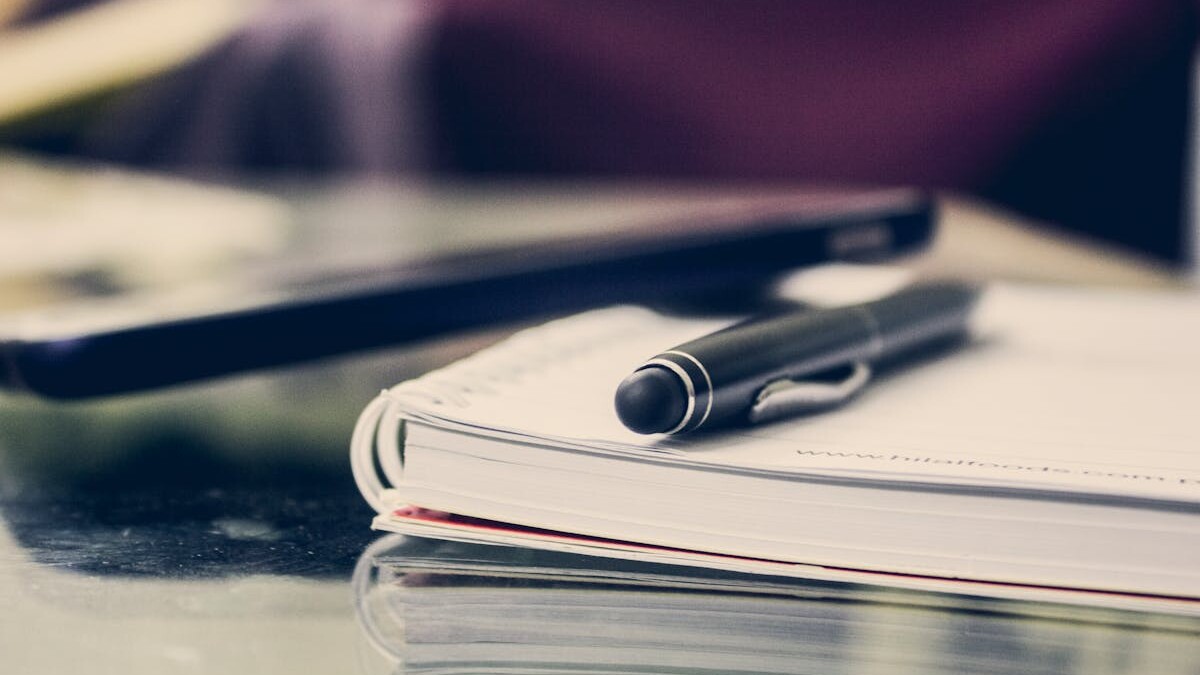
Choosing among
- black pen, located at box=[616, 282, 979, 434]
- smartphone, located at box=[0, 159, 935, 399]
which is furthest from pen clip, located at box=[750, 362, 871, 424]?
smartphone, located at box=[0, 159, 935, 399]

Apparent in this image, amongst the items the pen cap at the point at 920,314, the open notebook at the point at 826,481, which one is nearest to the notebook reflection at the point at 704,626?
the open notebook at the point at 826,481

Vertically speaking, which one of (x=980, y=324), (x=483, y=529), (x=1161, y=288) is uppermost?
(x=1161, y=288)

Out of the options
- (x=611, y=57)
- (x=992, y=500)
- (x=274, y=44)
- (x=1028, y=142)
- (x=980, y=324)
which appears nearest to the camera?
(x=992, y=500)

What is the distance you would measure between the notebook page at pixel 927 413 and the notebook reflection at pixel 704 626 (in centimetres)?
3

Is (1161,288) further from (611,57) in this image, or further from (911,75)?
(611,57)

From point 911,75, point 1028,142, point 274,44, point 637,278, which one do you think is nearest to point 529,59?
point 274,44

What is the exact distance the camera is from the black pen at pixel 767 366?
265mm

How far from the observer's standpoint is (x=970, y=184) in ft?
5.69

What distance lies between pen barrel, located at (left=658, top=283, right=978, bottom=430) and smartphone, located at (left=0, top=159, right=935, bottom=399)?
126 mm

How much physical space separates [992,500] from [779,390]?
0.06 meters

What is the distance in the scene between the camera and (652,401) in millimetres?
263

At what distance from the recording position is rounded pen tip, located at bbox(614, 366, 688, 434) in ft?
0.86

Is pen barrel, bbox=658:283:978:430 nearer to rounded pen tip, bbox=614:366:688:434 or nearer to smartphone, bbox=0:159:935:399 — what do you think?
rounded pen tip, bbox=614:366:688:434

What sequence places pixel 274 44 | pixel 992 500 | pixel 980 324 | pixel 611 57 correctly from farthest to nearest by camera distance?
pixel 274 44
pixel 611 57
pixel 980 324
pixel 992 500
